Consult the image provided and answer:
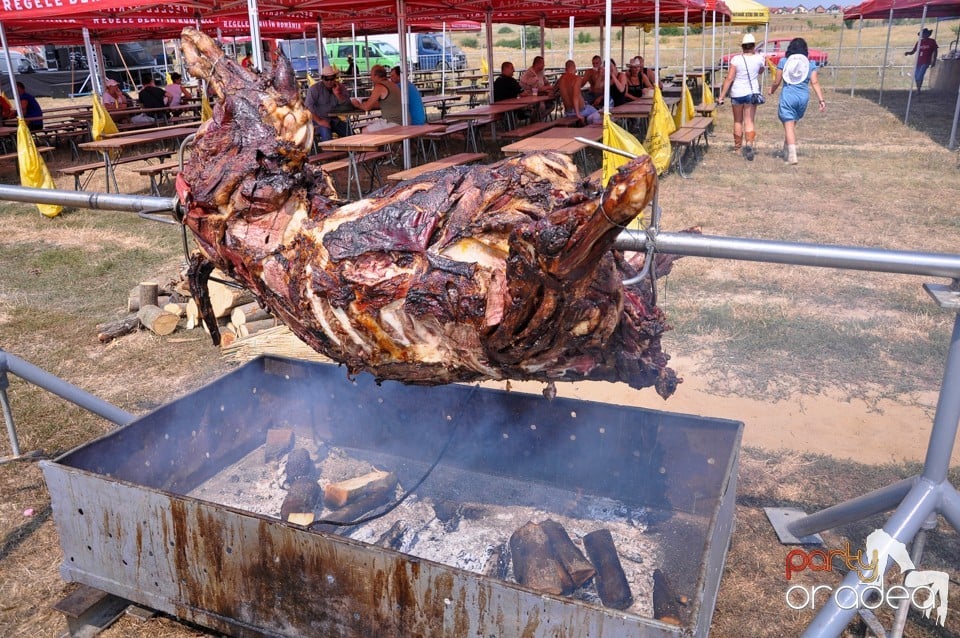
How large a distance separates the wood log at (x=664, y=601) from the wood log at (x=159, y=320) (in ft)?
14.6

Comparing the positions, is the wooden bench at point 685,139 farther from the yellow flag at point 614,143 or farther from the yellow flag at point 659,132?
the yellow flag at point 614,143

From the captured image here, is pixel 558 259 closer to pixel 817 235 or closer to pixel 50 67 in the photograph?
pixel 817 235

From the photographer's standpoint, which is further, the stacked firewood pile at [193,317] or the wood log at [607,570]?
the stacked firewood pile at [193,317]

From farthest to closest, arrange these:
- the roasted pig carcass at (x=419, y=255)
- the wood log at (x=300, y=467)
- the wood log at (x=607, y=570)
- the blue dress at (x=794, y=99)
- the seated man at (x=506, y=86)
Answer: the seated man at (x=506, y=86)
the blue dress at (x=794, y=99)
the wood log at (x=300, y=467)
the wood log at (x=607, y=570)
the roasted pig carcass at (x=419, y=255)

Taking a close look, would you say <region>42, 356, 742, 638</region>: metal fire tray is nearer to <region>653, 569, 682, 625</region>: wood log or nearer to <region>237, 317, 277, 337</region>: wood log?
<region>653, 569, 682, 625</region>: wood log

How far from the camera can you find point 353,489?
10.7ft

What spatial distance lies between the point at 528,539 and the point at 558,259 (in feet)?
5.18

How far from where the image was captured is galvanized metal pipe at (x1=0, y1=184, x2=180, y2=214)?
2650 millimetres

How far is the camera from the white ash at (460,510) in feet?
9.62

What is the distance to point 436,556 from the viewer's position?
9.74 ft

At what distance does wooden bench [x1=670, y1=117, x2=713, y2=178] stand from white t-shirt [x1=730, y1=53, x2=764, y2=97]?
81 cm

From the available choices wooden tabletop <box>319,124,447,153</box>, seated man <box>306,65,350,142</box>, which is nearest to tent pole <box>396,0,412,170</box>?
wooden tabletop <box>319,124,447,153</box>

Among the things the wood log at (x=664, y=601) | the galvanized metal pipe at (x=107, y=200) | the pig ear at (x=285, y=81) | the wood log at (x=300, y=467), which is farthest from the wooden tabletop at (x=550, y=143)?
the wood log at (x=664, y=601)

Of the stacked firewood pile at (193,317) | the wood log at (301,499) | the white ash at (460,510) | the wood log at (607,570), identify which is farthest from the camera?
the stacked firewood pile at (193,317)
